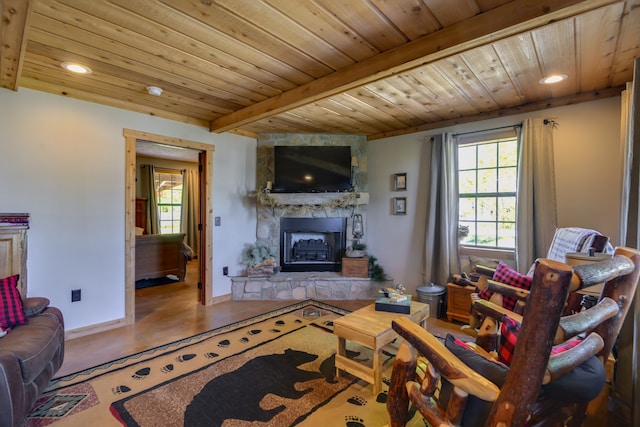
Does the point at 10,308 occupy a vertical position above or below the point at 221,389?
above

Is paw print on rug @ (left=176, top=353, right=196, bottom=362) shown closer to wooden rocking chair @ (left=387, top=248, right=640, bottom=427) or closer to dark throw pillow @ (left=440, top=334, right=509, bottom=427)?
wooden rocking chair @ (left=387, top=248, right=640, bottom=427)

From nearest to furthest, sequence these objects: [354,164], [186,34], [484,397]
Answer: [484,397]
[186,34]
[354,164]

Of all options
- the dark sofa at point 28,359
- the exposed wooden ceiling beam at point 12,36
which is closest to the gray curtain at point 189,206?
the exposed wooden ceiling beam at point 12,36

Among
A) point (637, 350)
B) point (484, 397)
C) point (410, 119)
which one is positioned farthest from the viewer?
point (410, 119)

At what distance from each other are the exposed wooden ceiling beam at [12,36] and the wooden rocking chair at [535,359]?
8.10 ft

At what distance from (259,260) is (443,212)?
2562mm

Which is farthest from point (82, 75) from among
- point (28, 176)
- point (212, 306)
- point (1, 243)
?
point (212, 306)

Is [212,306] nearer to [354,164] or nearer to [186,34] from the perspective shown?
[354,164]

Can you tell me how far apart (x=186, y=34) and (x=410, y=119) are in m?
2.75

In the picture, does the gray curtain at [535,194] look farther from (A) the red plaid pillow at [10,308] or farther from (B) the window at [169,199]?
(B) the window at [169,199]

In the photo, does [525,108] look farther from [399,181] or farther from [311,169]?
[311,169]

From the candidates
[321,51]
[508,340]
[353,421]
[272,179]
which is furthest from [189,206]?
[508,340]

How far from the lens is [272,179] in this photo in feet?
14.4

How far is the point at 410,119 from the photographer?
12.4 feet
